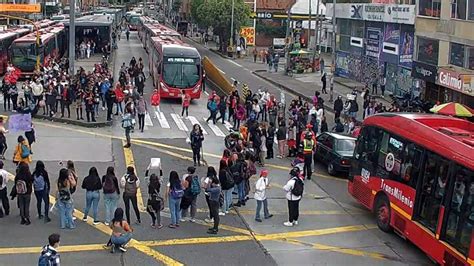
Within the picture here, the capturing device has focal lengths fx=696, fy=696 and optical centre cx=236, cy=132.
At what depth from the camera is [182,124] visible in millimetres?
29750

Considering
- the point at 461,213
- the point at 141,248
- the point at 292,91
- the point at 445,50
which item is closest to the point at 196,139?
the point at 141,248

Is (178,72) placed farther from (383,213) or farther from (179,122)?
(383,213)

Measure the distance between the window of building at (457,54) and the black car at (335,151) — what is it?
12012mm

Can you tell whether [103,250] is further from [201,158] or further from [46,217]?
[201,158]

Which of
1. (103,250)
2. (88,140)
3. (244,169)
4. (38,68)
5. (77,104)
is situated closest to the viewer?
(103,250)

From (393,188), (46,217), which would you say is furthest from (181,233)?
(393,188)

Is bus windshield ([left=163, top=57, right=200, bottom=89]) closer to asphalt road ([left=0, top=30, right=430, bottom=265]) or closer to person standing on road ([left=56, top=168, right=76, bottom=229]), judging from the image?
asphalt road ([left=0, top=30, right=430, bottom=265])

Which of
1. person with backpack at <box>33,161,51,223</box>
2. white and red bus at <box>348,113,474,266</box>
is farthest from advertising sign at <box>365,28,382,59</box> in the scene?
person with backpack at <box>33,161,51,223</box>

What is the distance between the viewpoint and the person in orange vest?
2008 cm

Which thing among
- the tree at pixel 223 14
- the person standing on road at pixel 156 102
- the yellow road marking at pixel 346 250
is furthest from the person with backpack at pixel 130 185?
the tree at pixel 223 14

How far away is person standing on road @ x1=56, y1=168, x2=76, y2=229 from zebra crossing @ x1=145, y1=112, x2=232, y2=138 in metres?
12.8

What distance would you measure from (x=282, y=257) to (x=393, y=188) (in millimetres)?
3291

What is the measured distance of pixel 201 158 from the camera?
22.7 metres

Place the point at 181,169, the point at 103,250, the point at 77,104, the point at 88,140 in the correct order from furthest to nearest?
1. the point at 77,104
2. the point at 88,140
3. the point at 181,169
4. the point at 103,250
